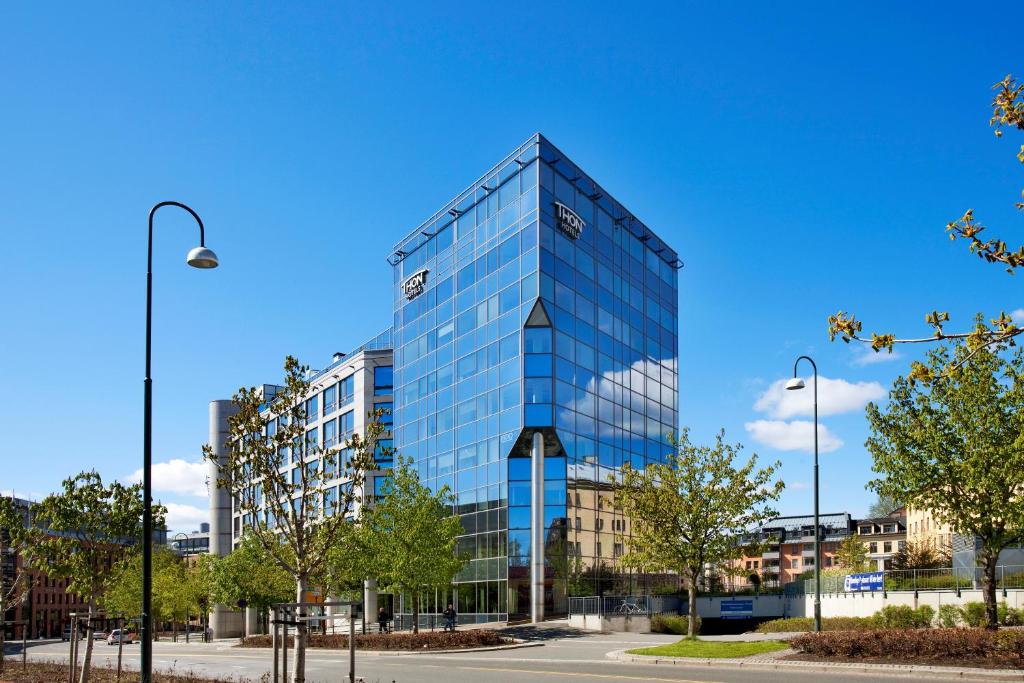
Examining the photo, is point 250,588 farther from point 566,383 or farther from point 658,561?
point 658,561

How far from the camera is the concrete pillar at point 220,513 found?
9062cm

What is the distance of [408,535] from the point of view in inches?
1719

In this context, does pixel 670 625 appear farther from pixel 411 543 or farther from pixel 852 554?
pixel 852 554

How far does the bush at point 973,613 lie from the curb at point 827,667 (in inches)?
350

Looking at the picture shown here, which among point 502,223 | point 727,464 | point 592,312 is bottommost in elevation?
point 727,464

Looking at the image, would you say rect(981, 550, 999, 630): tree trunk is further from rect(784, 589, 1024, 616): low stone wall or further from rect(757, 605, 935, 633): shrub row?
rect(784, 589, 1024, 616): low stone wall

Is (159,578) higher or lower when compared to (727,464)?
lower

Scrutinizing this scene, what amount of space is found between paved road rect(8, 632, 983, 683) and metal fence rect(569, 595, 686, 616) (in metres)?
8.32

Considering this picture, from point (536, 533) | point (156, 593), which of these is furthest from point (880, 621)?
point (156, 593)

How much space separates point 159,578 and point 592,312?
41053 mm

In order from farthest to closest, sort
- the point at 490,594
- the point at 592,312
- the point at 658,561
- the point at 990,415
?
the point at 592,312 < the point at 490,594 < the point at 658,561 < the point at 990,415

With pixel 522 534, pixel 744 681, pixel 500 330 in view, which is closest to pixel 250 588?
pixel 522 534

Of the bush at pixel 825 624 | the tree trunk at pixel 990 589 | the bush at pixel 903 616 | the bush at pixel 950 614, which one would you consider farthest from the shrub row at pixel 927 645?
the bush at pixel 825 624

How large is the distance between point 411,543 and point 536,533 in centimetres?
1108
